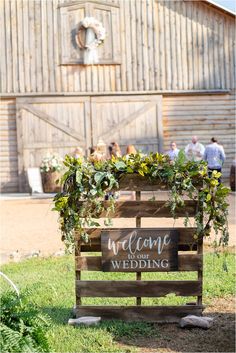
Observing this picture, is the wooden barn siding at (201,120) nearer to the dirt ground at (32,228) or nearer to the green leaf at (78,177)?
the dirt ground at (32,228)

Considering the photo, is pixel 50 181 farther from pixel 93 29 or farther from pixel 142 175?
pixel 142 175

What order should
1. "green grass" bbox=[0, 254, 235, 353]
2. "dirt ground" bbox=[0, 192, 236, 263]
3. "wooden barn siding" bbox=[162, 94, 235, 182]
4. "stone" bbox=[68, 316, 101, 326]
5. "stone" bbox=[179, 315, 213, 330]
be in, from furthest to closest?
"wooden barn siding" bbox=[162, 94, 235, 182]
"dirt ground" bbox=[0, 192, 236, 263]
"stone" bbox=[68, 316, 101, 326]
"stone" bbox=[179, 315, 213, 330]
"green grass" bbox=[0, 254, 235, 353]

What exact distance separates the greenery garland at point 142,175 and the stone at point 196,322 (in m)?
0.75

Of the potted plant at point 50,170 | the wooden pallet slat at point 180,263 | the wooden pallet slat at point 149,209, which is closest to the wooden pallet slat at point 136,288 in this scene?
the wooden pallet slat at point 180,263

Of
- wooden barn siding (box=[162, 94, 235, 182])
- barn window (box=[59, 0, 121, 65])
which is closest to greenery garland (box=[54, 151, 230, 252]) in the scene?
barn window (box=[59, 0, 121, 65])

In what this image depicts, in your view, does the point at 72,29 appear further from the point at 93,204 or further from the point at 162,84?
the point at 93,204

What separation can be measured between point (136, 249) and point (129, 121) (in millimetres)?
16004

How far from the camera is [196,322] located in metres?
6.24

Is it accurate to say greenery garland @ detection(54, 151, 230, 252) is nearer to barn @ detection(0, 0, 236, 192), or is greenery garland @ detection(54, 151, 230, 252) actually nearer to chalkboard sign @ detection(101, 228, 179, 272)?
chalkboard sign @ detection(101, 228, 179, 272)

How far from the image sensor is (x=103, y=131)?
2225cm

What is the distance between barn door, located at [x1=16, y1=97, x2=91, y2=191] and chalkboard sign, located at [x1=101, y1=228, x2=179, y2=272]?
51.6 feet

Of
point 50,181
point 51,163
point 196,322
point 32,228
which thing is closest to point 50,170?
point 51,163

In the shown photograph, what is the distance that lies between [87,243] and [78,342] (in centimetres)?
110

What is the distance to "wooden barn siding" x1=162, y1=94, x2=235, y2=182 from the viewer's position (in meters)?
22.7
